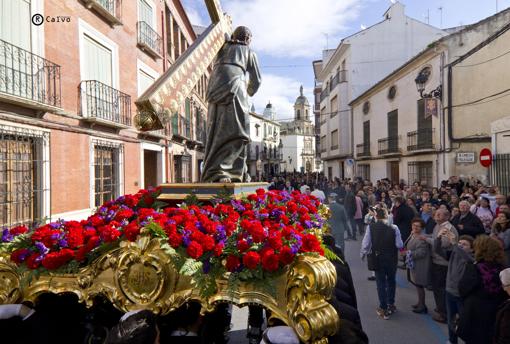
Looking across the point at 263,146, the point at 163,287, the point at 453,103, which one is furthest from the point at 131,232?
the point at 263,146

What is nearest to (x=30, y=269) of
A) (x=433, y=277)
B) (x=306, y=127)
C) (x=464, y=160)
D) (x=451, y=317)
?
(x=451, y=317)

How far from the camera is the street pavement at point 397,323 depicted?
462cm

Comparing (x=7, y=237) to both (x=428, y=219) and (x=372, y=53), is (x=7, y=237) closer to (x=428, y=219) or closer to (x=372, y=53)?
(x=428, y=219)

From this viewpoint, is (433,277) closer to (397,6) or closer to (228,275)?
(228,275)

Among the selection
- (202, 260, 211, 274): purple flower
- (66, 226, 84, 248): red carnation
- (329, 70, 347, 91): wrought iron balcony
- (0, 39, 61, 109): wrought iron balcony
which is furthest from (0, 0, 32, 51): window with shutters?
(329, 70, 347, 91): wrought iron balcony

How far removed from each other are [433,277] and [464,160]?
10.6 meters

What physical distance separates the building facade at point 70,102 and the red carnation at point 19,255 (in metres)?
2.44

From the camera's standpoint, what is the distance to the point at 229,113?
4129mm

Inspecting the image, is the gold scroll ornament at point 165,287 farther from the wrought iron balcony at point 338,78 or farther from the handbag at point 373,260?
the wrought iron balcony at point 338,78

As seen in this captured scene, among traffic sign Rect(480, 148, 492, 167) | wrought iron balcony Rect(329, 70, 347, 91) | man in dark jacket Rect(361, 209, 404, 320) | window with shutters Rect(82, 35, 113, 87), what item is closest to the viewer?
man in dark jacket Rect(361, 209, 404, 320)

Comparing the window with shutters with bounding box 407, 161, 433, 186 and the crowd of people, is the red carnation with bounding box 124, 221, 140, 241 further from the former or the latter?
the window with shutters with bounding box 407, 161, 433, 186

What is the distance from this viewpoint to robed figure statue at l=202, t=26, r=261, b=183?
410 cm

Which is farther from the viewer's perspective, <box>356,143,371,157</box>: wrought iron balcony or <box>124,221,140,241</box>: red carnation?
<box>356,143,371,157</box>: wrought iron balcony

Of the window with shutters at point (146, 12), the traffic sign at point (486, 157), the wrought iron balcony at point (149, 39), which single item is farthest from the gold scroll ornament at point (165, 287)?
the window with shutters at point (146, 12)
